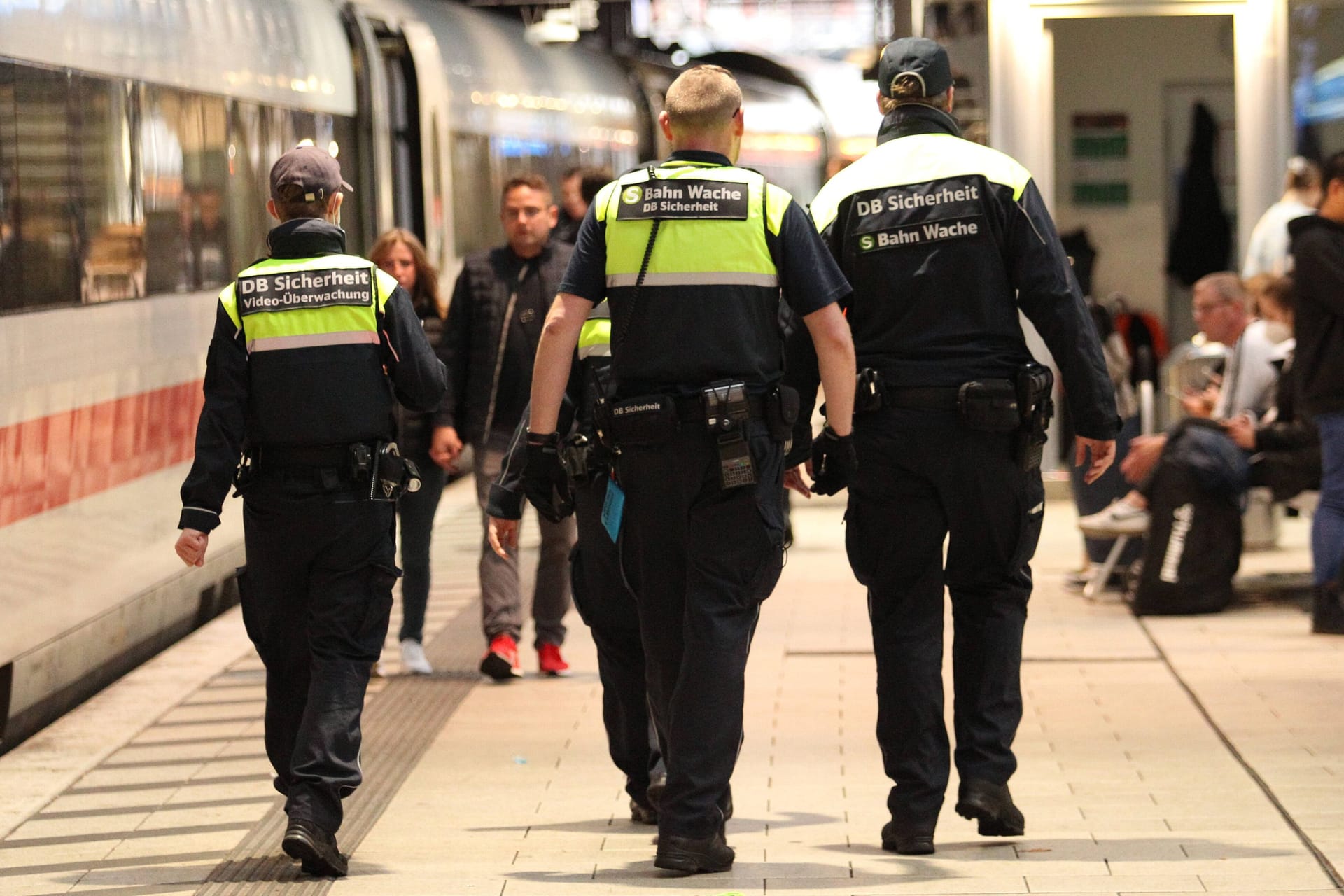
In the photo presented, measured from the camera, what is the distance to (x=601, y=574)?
5.74 metres

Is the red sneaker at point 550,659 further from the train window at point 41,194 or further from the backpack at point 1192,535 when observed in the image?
the backpack at point 1192,535

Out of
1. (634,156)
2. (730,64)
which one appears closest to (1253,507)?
(634,156)

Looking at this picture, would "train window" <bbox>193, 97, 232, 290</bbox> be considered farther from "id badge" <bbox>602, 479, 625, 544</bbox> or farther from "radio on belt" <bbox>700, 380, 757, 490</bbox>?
"radio on belt" <bbox>700, 380, 757, 490</bbox>

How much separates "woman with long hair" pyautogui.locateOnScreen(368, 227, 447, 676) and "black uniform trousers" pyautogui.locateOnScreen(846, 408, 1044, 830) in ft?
10.8

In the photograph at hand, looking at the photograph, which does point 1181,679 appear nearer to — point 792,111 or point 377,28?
point 377,28

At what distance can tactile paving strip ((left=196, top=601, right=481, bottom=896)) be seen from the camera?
214 inches

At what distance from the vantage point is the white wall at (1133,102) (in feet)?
45.4

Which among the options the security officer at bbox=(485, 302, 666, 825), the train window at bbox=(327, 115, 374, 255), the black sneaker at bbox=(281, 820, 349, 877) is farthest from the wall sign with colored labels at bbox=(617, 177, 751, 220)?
the train window at bbox=(327, 115, 374, 255)

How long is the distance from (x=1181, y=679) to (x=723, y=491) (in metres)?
3.29

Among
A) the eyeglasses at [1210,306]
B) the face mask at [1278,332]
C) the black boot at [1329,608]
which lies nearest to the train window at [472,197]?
the eyeglasses at [1210,306]

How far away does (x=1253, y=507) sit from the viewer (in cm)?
1131

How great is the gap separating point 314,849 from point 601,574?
0.97 meters

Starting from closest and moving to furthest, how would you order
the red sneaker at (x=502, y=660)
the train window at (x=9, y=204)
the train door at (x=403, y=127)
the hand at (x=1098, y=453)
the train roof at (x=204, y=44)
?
the hand at (x=1098, y=453) → the train window at (x=9, y=204) → the train roof at (x=204, y=44) → the red sneaker at (x=502, y=660) → the train door at (x=403, y=127)

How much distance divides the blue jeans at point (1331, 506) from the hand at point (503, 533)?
164 inches
